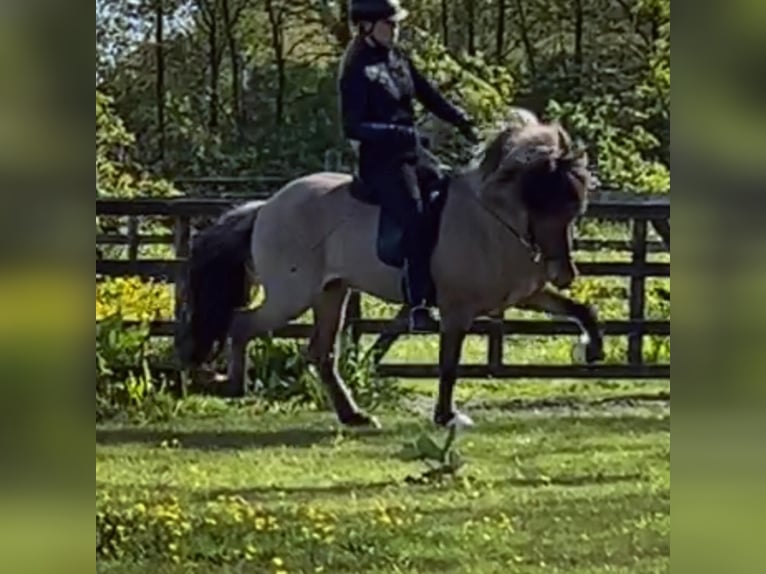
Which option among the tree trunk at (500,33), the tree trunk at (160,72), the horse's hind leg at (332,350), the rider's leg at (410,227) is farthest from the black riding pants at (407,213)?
the tree trunk at (160,72)

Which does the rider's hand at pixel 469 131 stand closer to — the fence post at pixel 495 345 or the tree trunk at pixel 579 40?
the tree trunk at pixel 579 40

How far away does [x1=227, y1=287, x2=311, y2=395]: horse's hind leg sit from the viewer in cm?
202

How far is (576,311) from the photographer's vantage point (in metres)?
2.00

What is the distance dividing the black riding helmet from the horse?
0.23m

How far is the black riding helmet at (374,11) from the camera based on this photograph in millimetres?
1919

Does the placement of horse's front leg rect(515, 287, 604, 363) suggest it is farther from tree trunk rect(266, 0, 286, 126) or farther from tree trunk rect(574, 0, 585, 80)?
tree trunk rect(266, 0, 286, 126)

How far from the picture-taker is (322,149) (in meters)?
1.96

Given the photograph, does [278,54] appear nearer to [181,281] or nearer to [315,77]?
[315,77]

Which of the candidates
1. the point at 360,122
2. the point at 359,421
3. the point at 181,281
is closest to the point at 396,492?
the point at 359,421

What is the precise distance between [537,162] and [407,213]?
0.22 m

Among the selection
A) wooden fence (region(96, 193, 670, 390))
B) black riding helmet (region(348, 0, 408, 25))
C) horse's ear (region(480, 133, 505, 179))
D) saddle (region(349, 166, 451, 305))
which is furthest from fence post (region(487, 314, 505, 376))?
black riding helmet (region(348, 0, 408, 25))
